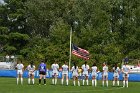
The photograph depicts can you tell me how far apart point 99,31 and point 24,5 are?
1883cm

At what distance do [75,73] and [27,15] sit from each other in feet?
167

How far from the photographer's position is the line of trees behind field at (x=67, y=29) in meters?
77.9

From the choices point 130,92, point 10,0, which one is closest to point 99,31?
point 10,0

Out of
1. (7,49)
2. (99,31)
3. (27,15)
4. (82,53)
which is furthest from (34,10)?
(82,53)

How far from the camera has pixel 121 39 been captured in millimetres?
83125

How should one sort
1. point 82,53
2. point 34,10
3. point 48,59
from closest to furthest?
point 82,53
point 48,59
point 34,10

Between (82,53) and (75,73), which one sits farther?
(82,53)

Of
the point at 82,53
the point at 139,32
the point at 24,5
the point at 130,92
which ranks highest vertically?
the point at 24,5

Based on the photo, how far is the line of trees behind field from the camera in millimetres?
77938

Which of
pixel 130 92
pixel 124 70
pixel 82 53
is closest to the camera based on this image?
pixel 130 92

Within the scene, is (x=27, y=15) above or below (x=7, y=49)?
above

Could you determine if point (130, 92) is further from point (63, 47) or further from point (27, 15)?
point (27, 15)

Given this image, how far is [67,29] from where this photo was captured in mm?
82625

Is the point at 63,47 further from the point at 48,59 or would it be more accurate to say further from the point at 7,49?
the point at 7,49
